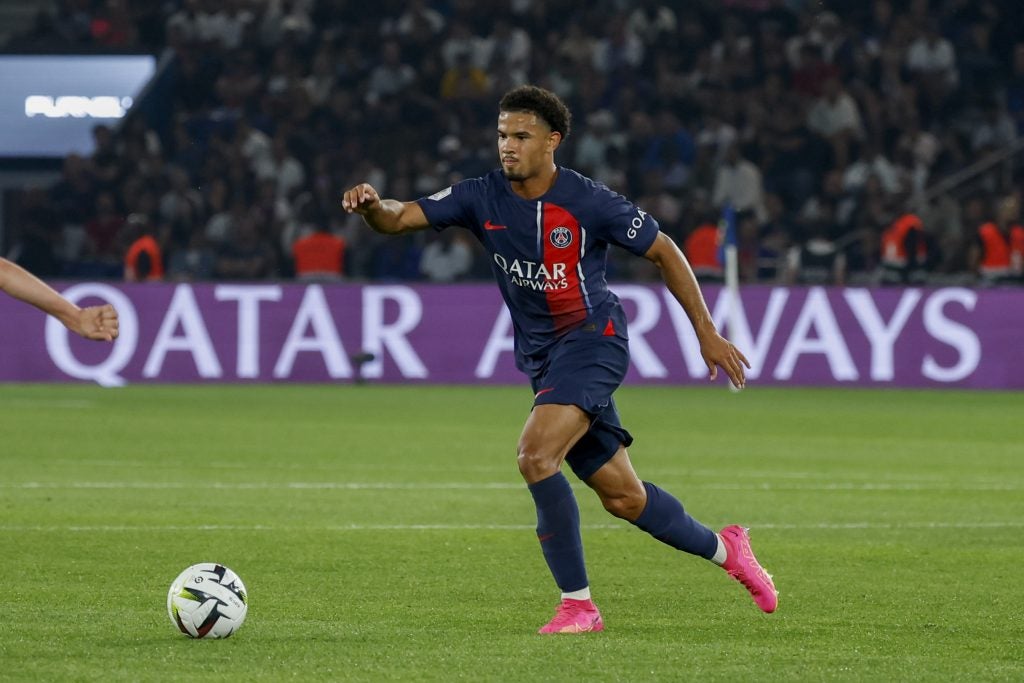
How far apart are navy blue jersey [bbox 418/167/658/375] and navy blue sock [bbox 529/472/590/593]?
1.63 feet

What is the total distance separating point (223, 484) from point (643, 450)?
3.77m

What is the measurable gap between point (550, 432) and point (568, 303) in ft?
1.73

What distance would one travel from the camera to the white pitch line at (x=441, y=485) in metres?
11.9

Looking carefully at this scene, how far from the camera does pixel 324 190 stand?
25.8 meters

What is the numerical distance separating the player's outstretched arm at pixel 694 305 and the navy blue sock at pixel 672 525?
490mm

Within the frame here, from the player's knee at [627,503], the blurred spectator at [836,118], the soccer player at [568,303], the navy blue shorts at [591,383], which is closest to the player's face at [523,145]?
the soccer player at [568,303]

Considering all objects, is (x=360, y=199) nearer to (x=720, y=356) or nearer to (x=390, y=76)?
(x=720, y=356)

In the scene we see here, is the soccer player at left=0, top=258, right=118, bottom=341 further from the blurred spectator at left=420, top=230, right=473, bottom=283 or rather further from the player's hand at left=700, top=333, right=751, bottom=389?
the blurred spectator at left=420, top=230, right=473, bottom=283

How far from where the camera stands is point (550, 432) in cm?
681

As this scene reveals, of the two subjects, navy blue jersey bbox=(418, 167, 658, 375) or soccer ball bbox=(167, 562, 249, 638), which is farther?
navy blue jersey bbox=(418, 167, 658, 375)

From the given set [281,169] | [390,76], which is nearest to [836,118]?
[390,76]

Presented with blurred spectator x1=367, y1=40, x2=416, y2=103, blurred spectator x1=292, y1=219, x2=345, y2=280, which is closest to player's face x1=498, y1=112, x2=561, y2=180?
blurred spectator x1=292, y1=219, x2=345, y2=280

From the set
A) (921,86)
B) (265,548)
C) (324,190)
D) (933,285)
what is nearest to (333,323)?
(324,190)

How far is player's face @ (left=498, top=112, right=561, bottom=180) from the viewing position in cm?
697
